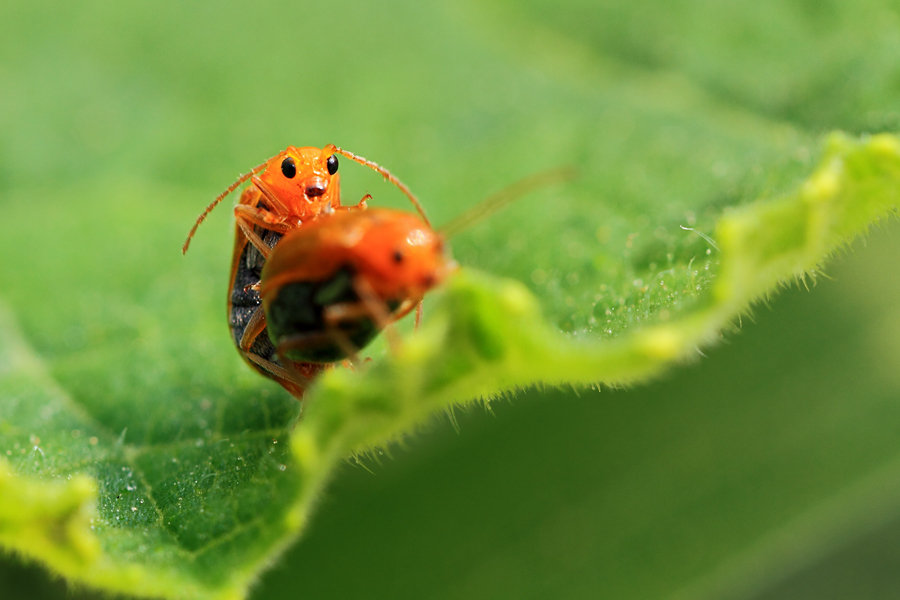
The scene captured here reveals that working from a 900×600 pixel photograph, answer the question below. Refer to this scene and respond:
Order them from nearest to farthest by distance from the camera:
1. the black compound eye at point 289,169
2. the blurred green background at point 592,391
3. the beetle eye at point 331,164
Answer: the black compound eye at point 289,169
the beetle eye at point 331,164
the blurred green background at point 592,391

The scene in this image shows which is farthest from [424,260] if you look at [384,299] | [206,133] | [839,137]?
[206,133]

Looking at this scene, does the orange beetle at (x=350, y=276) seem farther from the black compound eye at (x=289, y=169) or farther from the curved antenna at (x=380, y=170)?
the curved antenna at (x=380, y=170)

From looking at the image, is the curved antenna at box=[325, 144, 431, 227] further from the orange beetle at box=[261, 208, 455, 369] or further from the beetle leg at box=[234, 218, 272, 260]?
the orange beetle at box=[261, 208, 455, 369]

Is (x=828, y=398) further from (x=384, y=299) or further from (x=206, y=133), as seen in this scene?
(x=206, y=133)

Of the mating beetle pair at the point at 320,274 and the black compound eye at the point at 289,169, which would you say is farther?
the black compound eye at the point at 289,169

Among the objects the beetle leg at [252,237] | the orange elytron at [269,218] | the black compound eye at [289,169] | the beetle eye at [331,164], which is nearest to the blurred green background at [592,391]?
the orange elytron at [269,218]

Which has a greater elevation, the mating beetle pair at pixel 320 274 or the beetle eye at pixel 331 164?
the beetle eye at pixel 331 164

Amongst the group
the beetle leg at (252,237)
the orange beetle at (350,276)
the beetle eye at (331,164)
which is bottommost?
the orange beetle at (350,276)
